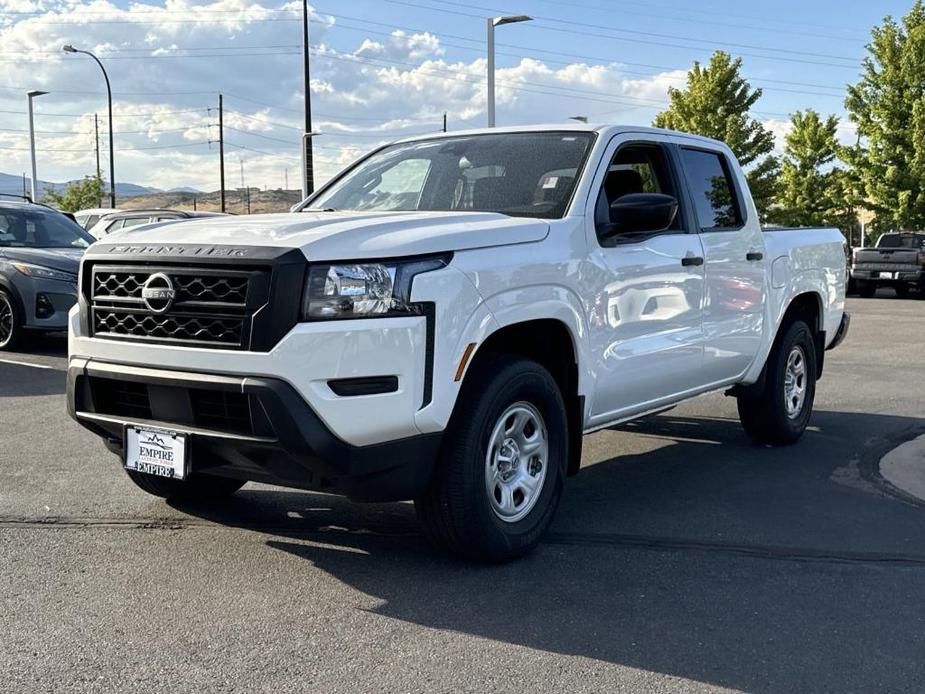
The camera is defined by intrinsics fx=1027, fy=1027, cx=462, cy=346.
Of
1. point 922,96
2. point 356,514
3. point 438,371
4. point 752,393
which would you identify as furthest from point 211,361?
point 922,96

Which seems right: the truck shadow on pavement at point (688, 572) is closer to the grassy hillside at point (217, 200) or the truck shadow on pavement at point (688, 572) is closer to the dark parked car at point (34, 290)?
the dark parked car at point (34, 290)

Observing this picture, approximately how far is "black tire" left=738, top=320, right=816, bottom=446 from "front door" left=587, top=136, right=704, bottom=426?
3.99ft

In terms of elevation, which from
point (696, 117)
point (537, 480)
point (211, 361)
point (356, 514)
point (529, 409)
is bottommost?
point (356, 514)

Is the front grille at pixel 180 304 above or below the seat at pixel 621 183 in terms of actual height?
below

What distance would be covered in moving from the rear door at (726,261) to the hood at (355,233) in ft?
5.62

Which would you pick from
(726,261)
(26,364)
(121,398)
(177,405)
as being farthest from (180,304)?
(26,364)

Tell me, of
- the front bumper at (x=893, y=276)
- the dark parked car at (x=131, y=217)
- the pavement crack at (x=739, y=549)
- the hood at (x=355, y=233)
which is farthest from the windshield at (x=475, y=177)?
the front bumper at (x=893, y=276)

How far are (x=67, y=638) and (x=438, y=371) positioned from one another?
5.42 ft

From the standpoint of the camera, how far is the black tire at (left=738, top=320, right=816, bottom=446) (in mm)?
6953

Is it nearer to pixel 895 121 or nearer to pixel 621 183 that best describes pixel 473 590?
pixel 621 183

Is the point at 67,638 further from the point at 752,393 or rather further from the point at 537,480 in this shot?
the point at 752,393

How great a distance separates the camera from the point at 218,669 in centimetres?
339

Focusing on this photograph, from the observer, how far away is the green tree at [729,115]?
40969 millimetres

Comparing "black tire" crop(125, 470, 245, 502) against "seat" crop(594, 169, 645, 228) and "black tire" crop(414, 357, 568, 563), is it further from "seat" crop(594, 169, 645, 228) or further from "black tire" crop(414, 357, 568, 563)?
"seat" crop(594, 169, 645, 228)
